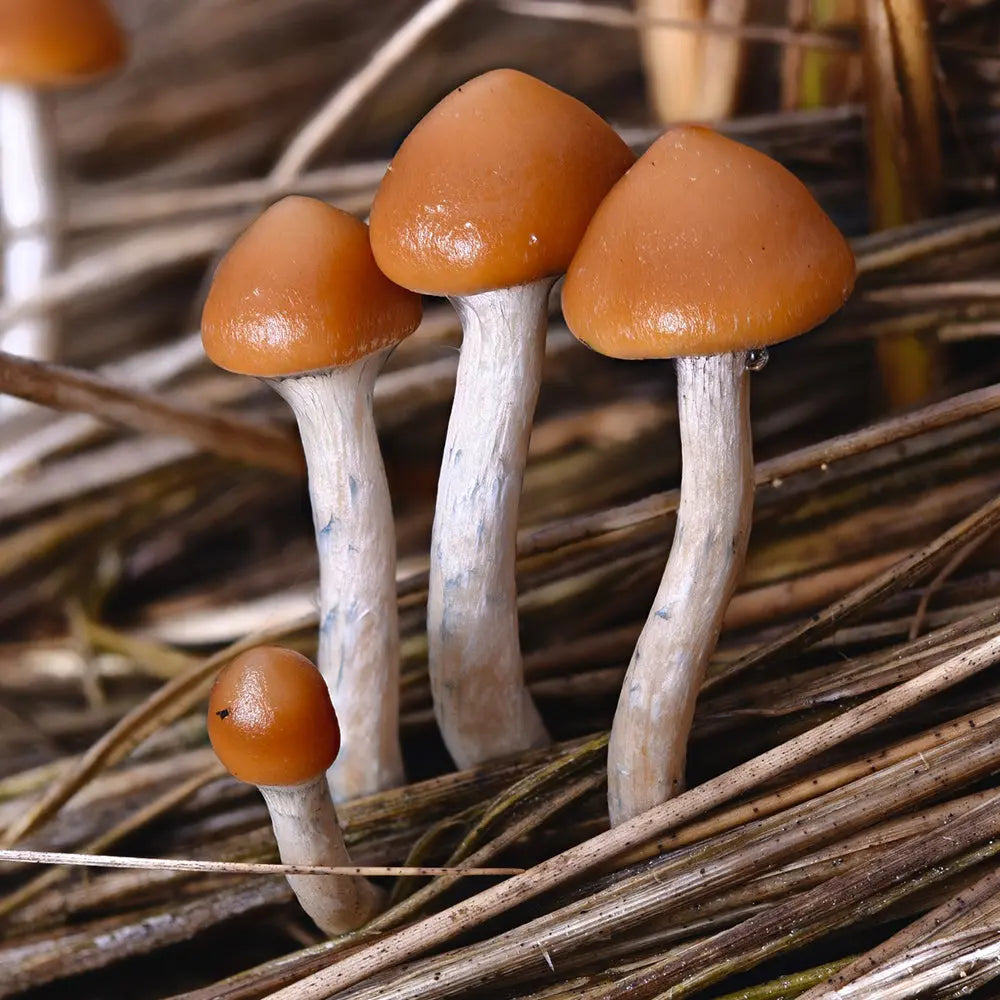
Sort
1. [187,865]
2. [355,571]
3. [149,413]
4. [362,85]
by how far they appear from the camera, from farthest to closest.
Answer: [362,85] → [149,413] → [355,571] → [187,865]

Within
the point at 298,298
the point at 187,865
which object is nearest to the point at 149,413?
the point at 298,298

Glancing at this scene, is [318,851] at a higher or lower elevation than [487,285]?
lower

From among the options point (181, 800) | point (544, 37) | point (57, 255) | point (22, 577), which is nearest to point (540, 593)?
point (181, 800)

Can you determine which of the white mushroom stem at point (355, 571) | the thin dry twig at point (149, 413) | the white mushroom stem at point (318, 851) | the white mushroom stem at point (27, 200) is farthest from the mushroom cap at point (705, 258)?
the white mushroom stem at point (27, 200)

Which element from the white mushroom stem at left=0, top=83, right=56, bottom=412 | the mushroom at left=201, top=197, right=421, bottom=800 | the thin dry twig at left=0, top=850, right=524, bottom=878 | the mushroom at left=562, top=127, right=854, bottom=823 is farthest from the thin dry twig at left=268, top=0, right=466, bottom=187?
the thin dry twig at left=0, top=850, right=524, bottom=878

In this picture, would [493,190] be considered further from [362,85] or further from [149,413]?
[362,85]

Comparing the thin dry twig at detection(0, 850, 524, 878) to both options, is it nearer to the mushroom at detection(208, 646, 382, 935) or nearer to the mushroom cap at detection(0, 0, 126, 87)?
the mushroom at detection(208, 646, 382, 935)

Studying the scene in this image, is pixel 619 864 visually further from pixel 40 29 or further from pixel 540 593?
pixel 40 29

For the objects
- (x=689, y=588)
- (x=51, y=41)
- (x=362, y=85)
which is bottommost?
(x=689, y=588)
